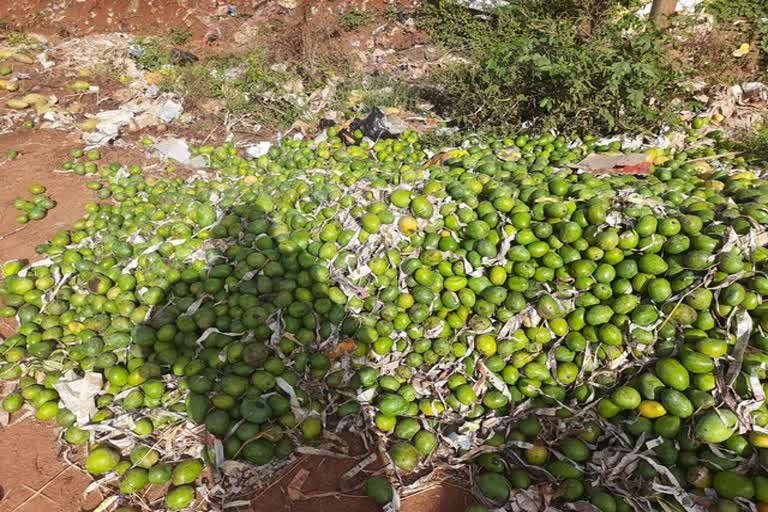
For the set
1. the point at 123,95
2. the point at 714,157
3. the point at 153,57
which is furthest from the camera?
the point at 153,57

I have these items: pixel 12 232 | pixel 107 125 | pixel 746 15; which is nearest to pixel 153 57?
pixel 107 125

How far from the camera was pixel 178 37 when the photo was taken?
11758mm

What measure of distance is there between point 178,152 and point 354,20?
6644 mm

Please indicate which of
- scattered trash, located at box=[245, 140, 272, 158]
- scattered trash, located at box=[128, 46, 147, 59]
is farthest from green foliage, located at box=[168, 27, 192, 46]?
scattered trash, located at box=[245, 140, 272, 158]

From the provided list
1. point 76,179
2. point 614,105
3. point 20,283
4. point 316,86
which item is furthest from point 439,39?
point 20,283

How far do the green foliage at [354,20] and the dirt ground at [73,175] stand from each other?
372 mm

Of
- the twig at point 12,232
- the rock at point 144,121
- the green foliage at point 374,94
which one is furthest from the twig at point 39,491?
the green foliage at point 374,94

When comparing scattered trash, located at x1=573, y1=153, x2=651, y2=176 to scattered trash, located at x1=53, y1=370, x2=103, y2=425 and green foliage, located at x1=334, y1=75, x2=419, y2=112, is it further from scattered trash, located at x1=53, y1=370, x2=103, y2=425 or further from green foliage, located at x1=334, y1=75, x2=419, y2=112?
scattered trash, located at x1=53, y1=370, x2=103, y2=425

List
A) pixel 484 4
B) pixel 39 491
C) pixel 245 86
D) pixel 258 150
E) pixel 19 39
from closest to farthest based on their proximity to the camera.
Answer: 1. pixel 39 491
2. pixel 258 150
3. pixel 245 86
4. pixel 484 4
5. pixel 19 39

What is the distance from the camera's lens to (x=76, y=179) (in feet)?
22.7

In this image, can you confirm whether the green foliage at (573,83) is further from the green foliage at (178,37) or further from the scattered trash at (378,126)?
the green foliage at (178,37)

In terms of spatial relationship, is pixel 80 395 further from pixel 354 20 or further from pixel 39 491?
pixel 354 20

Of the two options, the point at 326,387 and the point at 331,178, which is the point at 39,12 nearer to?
the point at 331,178

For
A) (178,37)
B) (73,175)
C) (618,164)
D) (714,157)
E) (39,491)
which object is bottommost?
(39,491)
